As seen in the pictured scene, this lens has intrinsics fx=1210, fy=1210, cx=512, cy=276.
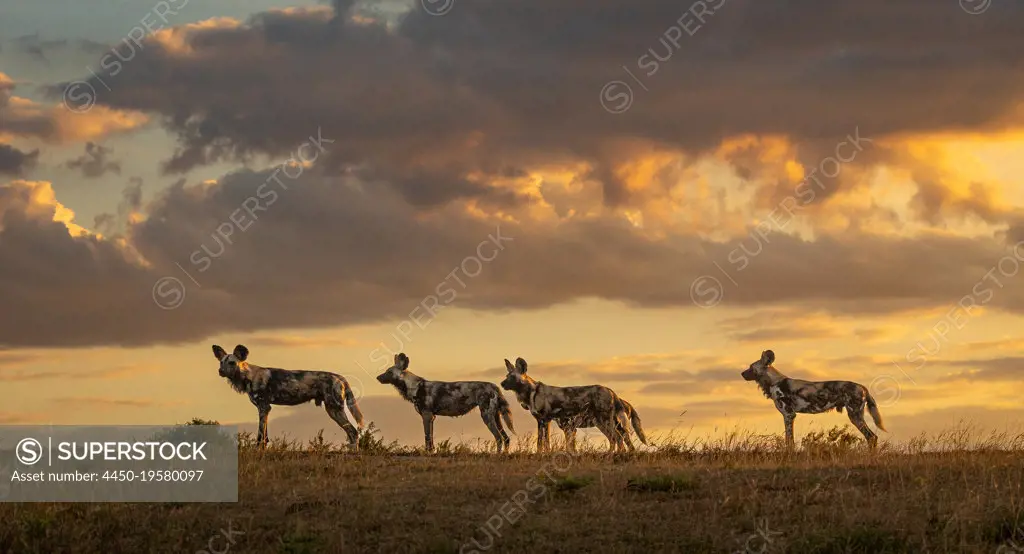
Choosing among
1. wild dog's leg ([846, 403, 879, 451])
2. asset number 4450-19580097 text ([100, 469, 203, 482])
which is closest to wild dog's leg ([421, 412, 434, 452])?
asset number 4450-19580097 text ([100, 469, 203, 482])

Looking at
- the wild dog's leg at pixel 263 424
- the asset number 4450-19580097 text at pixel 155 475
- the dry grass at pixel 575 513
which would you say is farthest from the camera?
the wild dog's leg at pixel 263 424

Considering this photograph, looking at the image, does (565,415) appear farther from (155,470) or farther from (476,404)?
(155,470)

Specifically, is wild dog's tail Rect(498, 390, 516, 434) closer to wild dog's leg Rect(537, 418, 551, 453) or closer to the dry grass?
wild dog's leg Rect(537, 418, 551, 453)

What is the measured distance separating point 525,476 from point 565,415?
30.0 feet

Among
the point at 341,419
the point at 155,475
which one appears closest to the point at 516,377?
the point at 341,419

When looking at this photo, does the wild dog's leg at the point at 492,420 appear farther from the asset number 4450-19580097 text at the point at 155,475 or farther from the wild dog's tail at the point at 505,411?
the asset number 4450-19580097 text at the point at 155,475

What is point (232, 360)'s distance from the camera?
1219 inches

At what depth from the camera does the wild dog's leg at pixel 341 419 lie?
98.1 ft

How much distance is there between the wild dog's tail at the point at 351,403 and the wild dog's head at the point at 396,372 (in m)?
1.51

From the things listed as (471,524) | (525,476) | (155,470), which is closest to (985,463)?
(525,476)

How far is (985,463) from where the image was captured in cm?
2316

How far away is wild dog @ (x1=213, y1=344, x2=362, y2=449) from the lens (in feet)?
101

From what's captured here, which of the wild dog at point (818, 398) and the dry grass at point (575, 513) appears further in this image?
the wild dog at point (818, 398)

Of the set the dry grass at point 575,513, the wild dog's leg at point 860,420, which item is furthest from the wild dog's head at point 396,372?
the wild dog's leg at point 860,420
